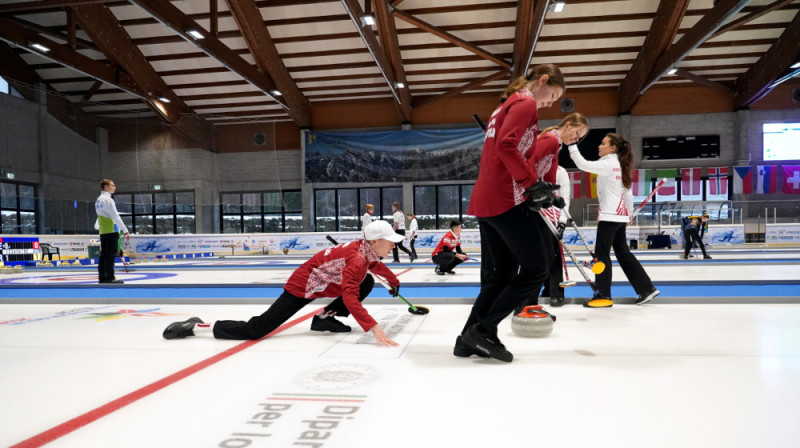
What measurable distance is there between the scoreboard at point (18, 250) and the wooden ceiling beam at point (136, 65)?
4445mm

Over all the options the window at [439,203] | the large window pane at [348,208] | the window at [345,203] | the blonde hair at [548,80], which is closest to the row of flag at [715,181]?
the window at [439,203]

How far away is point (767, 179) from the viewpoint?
17.9m

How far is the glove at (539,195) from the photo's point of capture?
2.01m

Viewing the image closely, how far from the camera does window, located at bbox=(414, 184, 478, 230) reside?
19.9 m

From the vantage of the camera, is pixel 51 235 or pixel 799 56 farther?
pixel 799 56

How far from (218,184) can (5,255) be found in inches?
218

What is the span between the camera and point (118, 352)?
247 centimetres

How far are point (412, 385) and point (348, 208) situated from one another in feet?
61.7

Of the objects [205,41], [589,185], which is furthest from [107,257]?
[589,185]

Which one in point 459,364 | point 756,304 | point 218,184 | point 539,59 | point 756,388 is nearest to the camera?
point 756,388

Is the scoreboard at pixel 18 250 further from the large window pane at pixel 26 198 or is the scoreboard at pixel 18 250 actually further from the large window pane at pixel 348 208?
the large window pane at pixel 348 208

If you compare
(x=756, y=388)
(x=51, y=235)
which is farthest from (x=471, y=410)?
(x=51, y=235)

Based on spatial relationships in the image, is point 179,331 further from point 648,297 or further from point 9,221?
point 9,221

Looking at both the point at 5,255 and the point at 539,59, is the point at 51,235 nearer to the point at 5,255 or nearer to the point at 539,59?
the point at 5,255
